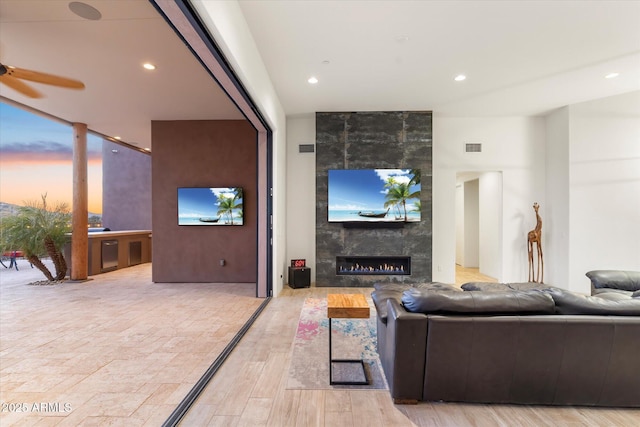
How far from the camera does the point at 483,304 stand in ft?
6.53

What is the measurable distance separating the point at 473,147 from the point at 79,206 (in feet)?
26.0

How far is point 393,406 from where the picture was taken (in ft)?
6.79

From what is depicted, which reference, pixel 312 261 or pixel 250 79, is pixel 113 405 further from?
pixel 312 261

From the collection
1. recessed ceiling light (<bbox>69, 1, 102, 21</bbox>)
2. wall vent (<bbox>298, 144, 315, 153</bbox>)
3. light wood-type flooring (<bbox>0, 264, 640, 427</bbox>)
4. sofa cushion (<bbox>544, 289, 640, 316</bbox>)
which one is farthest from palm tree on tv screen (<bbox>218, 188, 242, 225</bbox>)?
sofa cushion (<bbox>544, 289, 640, 316</bbox>)

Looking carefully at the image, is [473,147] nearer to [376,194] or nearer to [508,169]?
[508,169]

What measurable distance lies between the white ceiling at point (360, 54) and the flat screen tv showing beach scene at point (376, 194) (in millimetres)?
1225

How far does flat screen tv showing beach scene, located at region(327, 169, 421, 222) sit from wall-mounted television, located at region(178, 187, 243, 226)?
193 cm

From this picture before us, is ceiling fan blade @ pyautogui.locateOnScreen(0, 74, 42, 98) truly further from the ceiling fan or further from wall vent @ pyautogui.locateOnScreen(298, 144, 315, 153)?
wall vent @ pyautogui.locateOnScreen(298, 144, 315, 153)

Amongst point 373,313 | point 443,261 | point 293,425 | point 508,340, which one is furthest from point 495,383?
point 443,261

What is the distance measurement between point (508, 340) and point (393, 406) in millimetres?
884

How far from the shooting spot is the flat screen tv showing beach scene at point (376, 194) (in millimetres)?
5602

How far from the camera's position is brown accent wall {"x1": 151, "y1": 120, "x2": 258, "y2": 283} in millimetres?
5996

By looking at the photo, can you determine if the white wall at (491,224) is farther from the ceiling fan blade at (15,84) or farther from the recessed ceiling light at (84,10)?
the ceiling fan blade at (15,84)

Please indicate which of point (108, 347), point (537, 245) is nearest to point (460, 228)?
point (537, 245)
